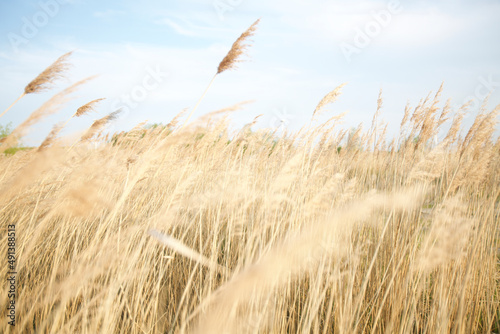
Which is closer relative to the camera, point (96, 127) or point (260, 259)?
point (260, 259)

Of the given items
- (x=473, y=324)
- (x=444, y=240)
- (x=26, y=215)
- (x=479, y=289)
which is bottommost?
(x=26, y=215)

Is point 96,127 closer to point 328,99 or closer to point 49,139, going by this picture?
point 49,139

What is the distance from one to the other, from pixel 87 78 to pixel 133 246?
1.46m

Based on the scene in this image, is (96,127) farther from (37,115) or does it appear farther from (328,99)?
(328,99)

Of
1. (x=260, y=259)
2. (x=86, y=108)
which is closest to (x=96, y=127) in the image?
(x=86, y=108)

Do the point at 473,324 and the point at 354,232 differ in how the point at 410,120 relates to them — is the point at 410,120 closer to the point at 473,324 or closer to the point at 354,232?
the point at 354,232

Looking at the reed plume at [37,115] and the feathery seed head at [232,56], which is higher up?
the feathery seed head at [232,56]

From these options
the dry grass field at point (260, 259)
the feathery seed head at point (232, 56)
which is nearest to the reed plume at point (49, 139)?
the dry grass field at point (260, 259)

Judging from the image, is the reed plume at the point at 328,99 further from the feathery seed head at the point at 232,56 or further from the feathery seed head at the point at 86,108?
the feathery seed head at the point at 86,108

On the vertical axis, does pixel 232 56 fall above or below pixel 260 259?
above

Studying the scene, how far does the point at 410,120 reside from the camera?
2938 millimetres

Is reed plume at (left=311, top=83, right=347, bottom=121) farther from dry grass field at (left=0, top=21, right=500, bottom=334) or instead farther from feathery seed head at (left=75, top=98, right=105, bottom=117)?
feathery seed head at (left=75, top=98, right=105, bottom=117)

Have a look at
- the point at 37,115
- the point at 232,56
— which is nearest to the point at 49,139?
A: the point at 37,115

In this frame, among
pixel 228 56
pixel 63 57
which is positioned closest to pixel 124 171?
pixel 63 57
